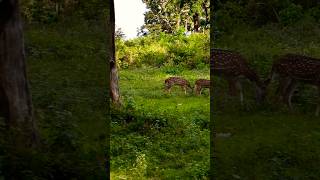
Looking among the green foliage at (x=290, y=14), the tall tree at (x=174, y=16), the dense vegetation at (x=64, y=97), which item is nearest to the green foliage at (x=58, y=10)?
the dense vegetation at (x=64, y=97)

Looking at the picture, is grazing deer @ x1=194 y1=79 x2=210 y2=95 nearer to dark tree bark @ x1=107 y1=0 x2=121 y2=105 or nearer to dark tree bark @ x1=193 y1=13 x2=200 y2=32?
dark tree bark @ x1=107 y1=0 x2=121 y2=105

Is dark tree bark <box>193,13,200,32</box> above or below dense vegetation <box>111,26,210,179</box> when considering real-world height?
above

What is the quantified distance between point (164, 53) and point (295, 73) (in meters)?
12.0

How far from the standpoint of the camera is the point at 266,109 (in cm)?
1041

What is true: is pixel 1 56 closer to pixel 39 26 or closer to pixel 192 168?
pixel 39 26

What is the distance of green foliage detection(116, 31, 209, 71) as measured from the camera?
2136 centimetres

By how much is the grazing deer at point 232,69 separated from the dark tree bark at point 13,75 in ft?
16.1

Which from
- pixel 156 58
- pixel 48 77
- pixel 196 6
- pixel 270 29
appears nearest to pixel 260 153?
pixel 48 77

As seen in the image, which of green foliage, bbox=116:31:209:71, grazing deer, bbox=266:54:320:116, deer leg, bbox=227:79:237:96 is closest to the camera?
grazing deer, bbox=266:54:320:116

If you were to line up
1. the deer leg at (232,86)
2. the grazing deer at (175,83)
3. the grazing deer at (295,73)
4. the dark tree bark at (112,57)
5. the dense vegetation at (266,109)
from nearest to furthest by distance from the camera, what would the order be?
the dense vegetation at (266,109)
the grazing deer at (295,73)
the deer leg at (232,86)
the dark tree bark at (112,57)
the grazing deer at (175,83)

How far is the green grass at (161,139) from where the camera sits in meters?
9.84

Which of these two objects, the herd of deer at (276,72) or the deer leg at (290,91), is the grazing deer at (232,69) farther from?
the deer leg at (290,91)

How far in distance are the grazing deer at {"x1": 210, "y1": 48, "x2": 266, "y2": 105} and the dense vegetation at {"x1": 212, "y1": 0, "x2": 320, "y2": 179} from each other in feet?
0.56

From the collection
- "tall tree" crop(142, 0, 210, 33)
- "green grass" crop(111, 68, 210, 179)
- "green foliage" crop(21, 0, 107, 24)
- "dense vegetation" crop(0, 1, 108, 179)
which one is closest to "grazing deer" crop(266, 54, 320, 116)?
"green grass" crop(111, 68, 210, 179)
